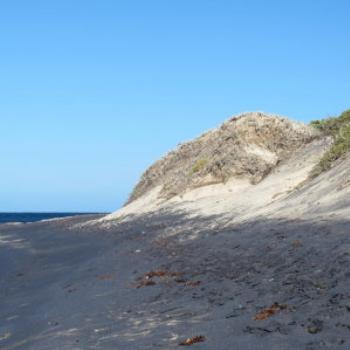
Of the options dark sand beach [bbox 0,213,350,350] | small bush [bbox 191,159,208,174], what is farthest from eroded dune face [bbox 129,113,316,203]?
dark sand beach [bbox 0,213,350,350]

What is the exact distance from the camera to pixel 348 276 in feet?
31.6

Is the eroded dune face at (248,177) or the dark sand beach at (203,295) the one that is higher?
the eroded dune face at (248,177)

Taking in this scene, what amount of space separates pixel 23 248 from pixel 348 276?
21.8 meters

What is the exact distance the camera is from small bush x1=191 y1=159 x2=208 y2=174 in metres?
38.1

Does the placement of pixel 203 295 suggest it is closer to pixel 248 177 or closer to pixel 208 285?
pixel 208 285

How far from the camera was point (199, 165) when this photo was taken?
1528 inches

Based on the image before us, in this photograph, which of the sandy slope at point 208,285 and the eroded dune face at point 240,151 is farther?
the eroded dune face at point 240,151

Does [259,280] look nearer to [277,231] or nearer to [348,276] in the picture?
[348,276]

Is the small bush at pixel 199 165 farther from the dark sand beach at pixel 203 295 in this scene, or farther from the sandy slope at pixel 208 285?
the dark sand beach at pixel 203 295

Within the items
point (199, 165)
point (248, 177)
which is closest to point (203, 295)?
point (248, 177)

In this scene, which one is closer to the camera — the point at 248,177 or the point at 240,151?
the point at 248,177

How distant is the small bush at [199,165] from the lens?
38.1m

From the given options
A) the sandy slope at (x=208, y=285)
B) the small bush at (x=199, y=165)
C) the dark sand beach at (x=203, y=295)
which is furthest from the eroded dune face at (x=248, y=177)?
the dark sand beach at (x=203, y=295)

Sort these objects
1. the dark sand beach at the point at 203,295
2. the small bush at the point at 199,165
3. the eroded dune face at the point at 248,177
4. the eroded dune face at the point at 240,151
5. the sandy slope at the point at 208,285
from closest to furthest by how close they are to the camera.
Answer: the dark sand beach at the point at 203,295 → the sandy slope at the point at 208,285 → the eroded dune face at the point at 248,177 → the eroded dune face at the point at 240,151 → the small bush at the point at 199,165
